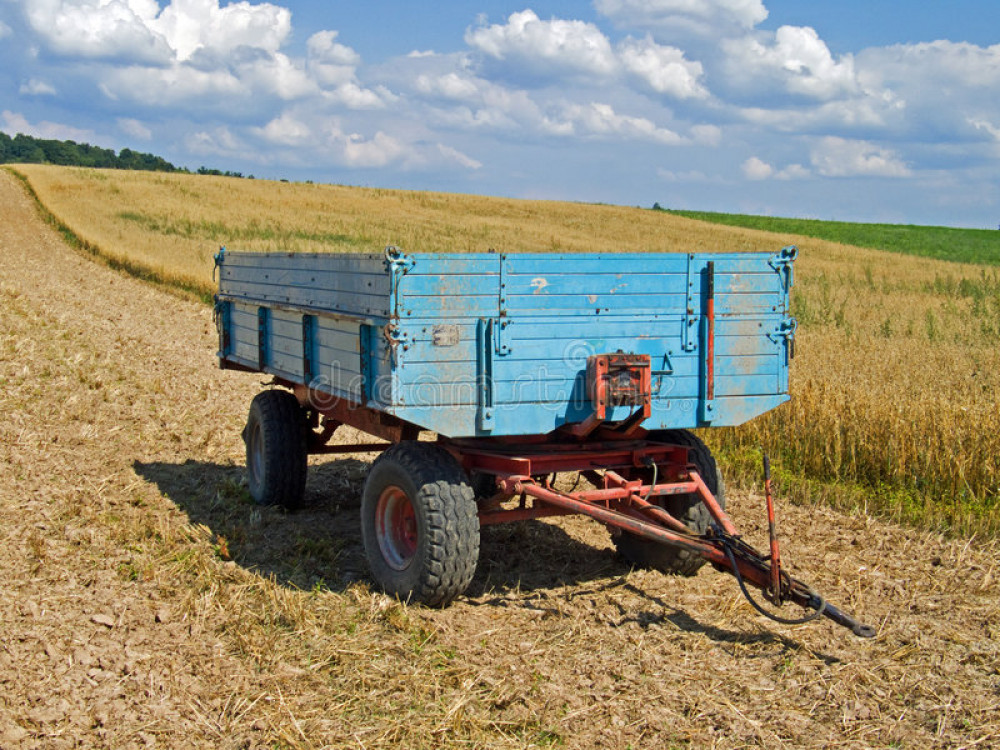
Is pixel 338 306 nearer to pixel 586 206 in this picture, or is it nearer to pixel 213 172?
pixel 586 206

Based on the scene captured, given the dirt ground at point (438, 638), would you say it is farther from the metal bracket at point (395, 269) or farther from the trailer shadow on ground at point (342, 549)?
the metal bracket at point (395, 269)

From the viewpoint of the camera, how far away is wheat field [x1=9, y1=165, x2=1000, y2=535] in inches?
297

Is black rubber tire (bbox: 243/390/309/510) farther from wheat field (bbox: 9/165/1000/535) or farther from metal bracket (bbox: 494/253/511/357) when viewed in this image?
wheat field (bbox: 9/165/1000/535)

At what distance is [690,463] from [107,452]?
17.9 ft

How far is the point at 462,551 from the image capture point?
530 centimetres

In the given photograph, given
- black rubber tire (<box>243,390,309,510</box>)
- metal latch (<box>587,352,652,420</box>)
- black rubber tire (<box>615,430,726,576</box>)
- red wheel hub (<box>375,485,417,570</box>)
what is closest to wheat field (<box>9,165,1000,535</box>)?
black rubber tire (<box>615,430,726,576</box>)

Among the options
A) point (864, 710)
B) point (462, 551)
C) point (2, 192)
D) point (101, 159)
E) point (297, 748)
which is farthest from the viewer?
point (101, 159)

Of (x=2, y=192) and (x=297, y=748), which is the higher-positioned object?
(x=2, y=192)

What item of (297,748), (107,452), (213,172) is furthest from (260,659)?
(213,172)

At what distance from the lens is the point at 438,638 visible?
509cm

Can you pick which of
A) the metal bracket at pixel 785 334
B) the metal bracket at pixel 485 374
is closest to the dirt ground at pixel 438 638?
the metal bracket at pixel 485 374

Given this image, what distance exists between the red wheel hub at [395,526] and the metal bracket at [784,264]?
250cm

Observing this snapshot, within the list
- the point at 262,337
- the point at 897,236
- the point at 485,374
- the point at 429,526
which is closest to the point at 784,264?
the point at 485,374

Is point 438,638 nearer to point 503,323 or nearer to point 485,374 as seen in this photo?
point 485,374
